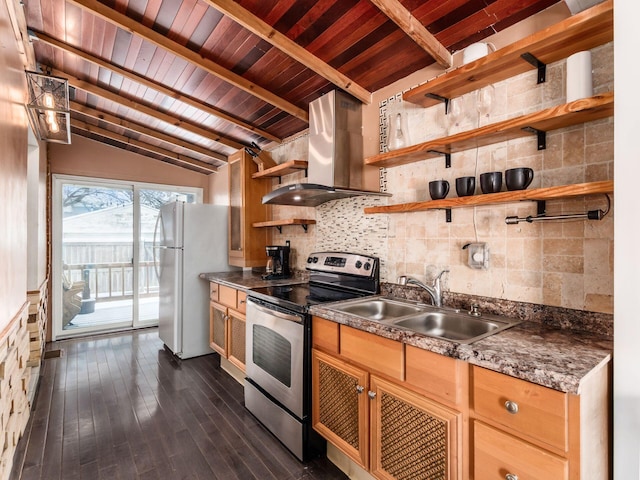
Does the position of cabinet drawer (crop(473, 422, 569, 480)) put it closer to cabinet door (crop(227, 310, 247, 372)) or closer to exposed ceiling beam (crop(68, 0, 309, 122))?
cabinet door (crop(227, 310, 247, 372))

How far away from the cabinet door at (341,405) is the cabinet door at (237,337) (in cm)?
102

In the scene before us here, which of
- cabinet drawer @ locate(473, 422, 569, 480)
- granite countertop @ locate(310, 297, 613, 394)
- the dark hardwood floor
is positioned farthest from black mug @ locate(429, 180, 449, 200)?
the dark hardwood floor

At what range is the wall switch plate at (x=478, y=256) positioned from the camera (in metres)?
1.79

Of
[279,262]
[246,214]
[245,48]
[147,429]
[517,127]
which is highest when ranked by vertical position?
[245,48]

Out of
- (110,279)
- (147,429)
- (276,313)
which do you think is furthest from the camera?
(110,279)

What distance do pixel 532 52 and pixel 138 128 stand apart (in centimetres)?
420

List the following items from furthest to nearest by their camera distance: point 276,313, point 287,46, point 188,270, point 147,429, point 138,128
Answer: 1. point 138,128
2. point 188,270
3. point 147,429
4. point 276,313
5. point 287,46

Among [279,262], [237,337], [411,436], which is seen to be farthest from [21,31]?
[411,436]

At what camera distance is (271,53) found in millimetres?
2350

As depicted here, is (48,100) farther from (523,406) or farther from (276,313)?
(523,406)

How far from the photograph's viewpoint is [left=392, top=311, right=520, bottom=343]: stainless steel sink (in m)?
1.64

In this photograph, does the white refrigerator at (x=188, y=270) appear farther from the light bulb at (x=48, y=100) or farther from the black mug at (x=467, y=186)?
the black mug at (x=467, y=186)

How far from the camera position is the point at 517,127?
4.94ft

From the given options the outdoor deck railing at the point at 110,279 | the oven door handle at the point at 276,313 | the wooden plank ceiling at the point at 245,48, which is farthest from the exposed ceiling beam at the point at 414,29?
the outdoor deck railing at the point at 110,279
